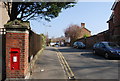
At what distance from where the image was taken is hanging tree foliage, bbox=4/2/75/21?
44.6 feet

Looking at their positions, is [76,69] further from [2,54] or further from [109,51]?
[109,51]

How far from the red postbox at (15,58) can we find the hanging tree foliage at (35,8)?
8.27 meters

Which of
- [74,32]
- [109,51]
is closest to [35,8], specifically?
[109,51]

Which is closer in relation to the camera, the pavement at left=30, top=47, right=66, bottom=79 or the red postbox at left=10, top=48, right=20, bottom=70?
the red postbox at left=10, top=48, right=20, bottom=70

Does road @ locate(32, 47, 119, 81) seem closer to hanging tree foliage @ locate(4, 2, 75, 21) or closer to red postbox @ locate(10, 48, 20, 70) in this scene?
red postbox @ locate(10, 48, 20, 70)

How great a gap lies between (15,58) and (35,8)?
9.63m

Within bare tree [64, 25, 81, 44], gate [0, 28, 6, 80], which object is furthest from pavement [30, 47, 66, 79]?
bare tree [64, 25, 81, 44]

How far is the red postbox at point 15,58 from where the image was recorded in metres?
5.53

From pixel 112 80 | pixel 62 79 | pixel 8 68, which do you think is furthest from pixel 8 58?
pixel 112 80

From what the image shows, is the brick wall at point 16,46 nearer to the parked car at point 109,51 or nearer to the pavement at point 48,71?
the pavement at point 48,71

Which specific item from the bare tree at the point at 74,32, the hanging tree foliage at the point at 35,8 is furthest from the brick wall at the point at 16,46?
the bare tree at the point at 74,32

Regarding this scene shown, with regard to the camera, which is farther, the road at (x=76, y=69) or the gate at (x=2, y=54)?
the road at (x=76, y=69)

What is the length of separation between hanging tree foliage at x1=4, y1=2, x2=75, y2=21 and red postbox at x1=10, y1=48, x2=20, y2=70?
827 cm

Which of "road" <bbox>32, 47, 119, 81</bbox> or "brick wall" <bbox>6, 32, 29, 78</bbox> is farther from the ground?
"brick wall" <bbox>6, 32, 29, 78</bbox>
